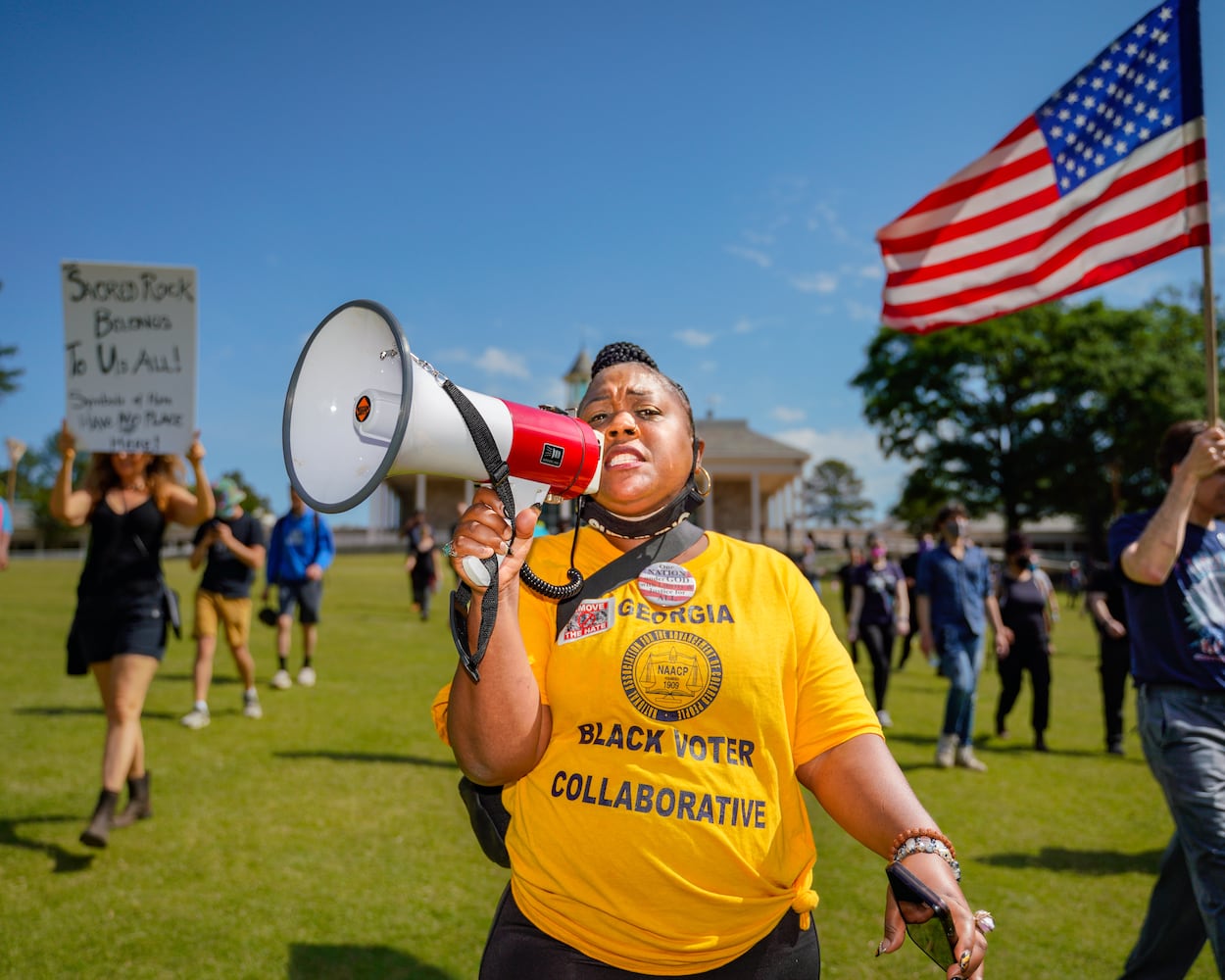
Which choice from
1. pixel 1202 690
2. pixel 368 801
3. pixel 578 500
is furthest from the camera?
pixel 368 801

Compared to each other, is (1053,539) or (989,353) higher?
(989,353)

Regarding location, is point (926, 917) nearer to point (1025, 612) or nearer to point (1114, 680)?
point (1025, 612)

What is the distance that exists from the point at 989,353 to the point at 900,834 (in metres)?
39.7

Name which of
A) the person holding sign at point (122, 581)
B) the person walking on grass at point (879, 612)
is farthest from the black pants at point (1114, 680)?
the person holding sign at point (122, 581)

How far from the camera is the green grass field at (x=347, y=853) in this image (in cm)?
372

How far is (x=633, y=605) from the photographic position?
1878 millimetres

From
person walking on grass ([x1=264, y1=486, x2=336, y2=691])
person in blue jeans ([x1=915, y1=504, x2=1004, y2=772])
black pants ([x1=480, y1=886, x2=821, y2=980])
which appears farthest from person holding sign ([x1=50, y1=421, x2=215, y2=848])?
person in blue jeans ([x1=915, y1=504, x2=1004, y2=772])

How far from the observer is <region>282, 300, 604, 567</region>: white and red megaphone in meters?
1.55

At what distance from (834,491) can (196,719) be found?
123755 millimetres

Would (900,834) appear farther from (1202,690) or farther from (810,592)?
(1202,690)

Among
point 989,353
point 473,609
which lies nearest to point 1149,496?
point 989,353

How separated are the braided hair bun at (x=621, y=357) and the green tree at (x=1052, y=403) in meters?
37.1

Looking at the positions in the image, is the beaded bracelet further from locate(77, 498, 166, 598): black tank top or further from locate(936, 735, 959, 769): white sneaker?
locate(936, 735, 959, 769): white sneaker

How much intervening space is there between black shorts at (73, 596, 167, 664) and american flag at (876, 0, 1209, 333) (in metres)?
4.71
